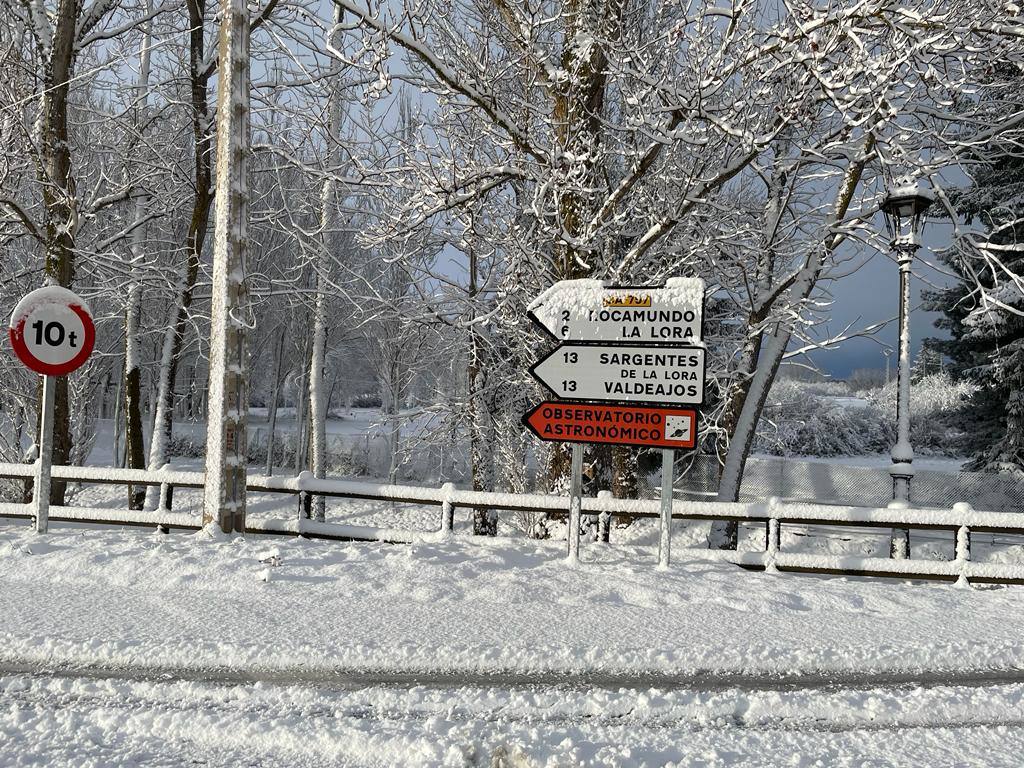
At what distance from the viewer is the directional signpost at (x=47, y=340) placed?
24.9 ft

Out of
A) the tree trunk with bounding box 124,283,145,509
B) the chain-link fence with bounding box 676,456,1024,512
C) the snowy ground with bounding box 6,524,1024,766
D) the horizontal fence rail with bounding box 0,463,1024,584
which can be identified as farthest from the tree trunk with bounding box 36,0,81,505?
the chain-link fence with bounding box 676,456,1024,512

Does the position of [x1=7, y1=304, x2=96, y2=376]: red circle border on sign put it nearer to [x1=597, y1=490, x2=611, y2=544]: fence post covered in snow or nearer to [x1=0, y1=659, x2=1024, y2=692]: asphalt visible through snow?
[x1=0, y1=659, x2=1024, y2=692]: asphalt visible through snow

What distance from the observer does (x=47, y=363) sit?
25.4 feet

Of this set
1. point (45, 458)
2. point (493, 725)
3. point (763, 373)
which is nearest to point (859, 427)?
point (763, 373)

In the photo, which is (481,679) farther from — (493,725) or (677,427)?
(677,427)

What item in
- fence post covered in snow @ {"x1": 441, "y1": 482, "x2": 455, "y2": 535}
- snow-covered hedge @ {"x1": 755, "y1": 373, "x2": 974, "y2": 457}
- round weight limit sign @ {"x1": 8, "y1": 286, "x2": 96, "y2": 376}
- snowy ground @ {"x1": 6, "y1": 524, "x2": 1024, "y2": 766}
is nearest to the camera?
snowy ground @ {"x1": 6, "y1": 524, "x2": 1024, "y2": 766}

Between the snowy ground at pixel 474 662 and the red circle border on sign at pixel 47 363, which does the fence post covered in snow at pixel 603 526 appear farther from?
the red circle border on sign at pixel 47 363

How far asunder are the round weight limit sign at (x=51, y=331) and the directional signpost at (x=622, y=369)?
5.23m

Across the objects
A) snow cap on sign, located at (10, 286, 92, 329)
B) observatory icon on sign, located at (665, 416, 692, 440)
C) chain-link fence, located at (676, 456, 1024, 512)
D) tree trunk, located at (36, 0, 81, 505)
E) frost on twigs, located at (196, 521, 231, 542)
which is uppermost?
tree trunk, located at (36, 0, 81, 505)

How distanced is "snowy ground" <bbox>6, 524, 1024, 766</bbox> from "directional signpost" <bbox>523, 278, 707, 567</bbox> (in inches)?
52.3

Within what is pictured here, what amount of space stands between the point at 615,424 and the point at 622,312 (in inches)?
46.5

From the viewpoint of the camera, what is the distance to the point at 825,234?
988cm

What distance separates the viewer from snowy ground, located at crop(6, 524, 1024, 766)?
11.2 feet

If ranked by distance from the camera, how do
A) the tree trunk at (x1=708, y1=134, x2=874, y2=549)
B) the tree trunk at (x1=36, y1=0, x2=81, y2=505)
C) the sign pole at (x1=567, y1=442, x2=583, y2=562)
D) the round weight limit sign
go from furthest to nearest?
the tree trunk at (x1=36, y1=0, x2=81, y2=505) → the tree trunk at (x1=708, y1=134, x2=874, y2=549) → the round weight limit sign → the sign pole at (x1=567, y1=442, x2=583, y2=562)
